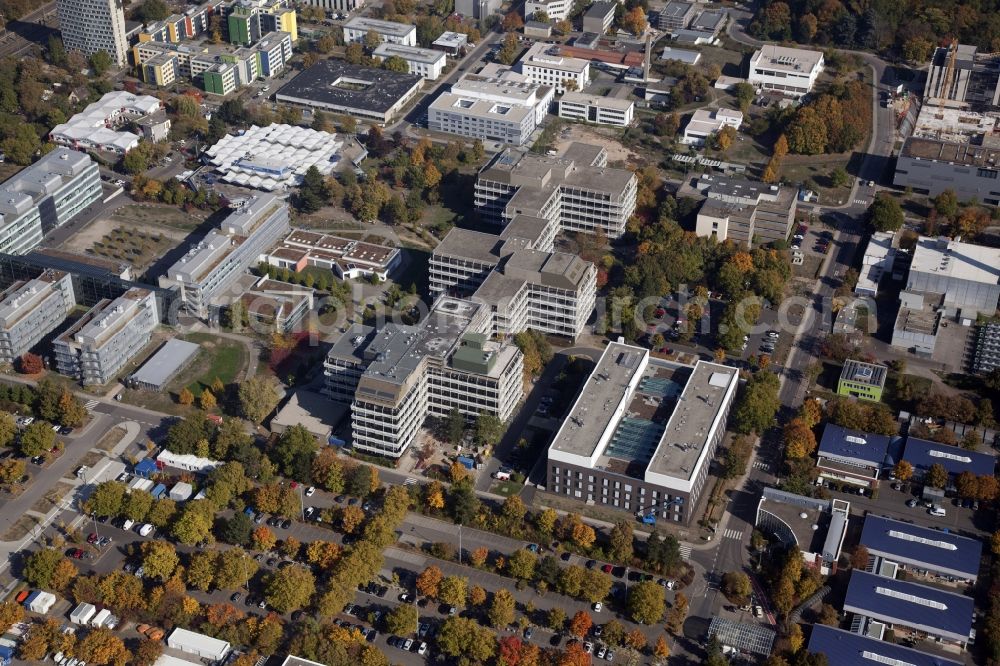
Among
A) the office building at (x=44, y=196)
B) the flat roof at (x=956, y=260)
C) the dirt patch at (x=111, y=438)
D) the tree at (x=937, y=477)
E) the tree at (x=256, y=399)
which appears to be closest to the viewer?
the tree at (x=937, y=477)

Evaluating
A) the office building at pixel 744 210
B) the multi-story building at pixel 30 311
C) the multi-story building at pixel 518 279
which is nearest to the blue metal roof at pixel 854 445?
the multi-story building at pixel 518 279

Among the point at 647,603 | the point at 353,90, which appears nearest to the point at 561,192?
the point at 353,90

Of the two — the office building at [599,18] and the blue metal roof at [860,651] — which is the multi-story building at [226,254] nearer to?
the blue metal roof at [860,651]

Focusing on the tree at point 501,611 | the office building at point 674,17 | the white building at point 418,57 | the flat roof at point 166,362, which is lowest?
the flat roof at point 166,362

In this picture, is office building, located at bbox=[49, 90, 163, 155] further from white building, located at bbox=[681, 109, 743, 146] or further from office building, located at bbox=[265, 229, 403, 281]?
white building, located at bbox=[681, 109, 743, 146]

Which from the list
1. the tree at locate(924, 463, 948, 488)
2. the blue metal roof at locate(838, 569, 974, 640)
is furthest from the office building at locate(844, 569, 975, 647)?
the tree at locate(924, 463, 948, 488)

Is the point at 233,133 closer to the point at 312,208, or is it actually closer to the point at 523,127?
the point at 312,208
